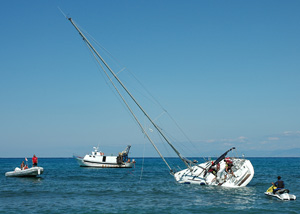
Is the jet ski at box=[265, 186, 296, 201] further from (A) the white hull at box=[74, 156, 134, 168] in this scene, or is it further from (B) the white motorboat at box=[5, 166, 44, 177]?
(A) the white hull at box=[74, 156, 134, 168]

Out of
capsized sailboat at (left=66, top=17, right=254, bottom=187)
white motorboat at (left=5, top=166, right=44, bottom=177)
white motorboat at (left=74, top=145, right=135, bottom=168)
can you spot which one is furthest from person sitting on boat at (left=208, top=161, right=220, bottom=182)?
white motorboat at (left=74, top=145, right=135, bottom=168)

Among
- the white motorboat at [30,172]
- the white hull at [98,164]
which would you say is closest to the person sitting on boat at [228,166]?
the white motorboat at [30,172]

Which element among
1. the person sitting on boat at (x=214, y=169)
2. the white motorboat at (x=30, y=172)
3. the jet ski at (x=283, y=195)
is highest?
the person sitting on boat at (x=214, y=169)

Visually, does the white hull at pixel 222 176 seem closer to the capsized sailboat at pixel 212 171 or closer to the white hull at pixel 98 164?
the capsized sailboat at pixel 212 171

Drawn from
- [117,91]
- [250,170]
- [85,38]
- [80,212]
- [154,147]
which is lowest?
[80,212]

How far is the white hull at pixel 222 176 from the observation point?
3312 cm

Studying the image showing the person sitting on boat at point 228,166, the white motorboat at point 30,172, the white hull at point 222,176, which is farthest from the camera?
the white motorboat at point 30,172

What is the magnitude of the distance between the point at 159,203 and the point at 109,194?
7.48 meters

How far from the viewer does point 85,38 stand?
34.2 m

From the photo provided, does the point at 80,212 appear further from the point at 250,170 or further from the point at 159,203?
the point at 250,170

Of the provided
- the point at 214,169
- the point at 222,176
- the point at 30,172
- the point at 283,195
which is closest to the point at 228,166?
the point at 222,176

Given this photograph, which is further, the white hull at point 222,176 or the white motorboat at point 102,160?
the white motorboat at point 102,160

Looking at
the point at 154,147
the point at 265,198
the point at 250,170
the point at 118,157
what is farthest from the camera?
the point at 118,157

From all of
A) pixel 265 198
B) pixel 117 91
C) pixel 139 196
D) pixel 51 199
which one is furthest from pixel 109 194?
pixel 265 198
